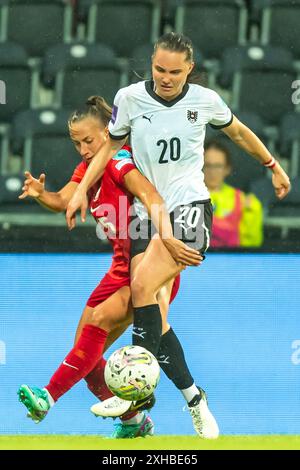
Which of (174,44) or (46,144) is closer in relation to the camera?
(174,44)

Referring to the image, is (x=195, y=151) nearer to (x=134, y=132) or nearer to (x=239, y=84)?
(x=134, y=132)

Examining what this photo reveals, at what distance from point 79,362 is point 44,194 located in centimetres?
75

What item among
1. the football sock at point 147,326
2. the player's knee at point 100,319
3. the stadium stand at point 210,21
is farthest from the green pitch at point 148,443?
the stadium stand at point 210,21

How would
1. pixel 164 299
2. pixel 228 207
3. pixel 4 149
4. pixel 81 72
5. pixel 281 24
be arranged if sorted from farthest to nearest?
1. pixel 281 24
2. pixel 81 72
3. pixel 4 149
4. pixel 228 207
5. pixel 164 299

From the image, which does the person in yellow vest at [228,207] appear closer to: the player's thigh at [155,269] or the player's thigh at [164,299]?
the player's thigh at [164,299]

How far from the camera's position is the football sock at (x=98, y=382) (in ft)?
19.3

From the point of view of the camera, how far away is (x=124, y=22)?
8969 mm

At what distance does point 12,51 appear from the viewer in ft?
28.8

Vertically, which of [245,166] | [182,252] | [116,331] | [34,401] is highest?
[245,166]

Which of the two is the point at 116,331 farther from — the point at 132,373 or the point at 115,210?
the point at 132,373

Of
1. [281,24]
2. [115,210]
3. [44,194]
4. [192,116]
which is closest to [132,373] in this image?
[115,210]

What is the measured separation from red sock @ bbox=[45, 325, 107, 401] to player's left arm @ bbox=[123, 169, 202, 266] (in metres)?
0.57

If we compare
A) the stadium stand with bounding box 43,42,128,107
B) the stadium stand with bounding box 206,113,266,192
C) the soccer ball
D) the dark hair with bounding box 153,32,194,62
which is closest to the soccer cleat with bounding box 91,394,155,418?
the soccer ball

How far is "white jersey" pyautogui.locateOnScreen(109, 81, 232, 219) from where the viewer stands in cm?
545
